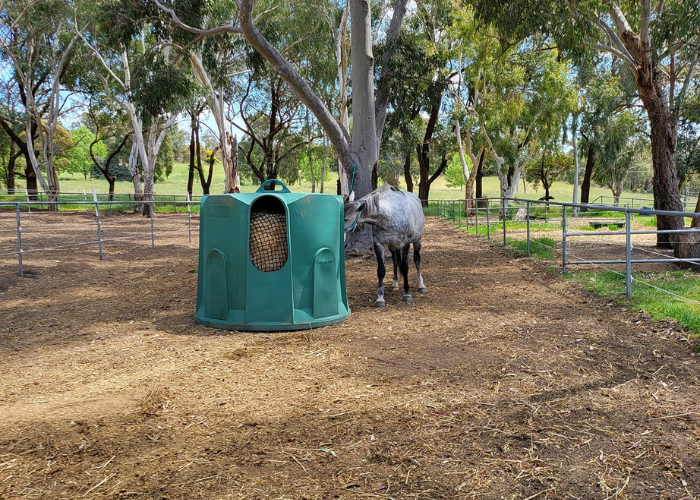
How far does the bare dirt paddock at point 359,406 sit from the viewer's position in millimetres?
2568

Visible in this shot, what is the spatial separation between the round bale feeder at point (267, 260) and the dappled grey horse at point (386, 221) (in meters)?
0.84

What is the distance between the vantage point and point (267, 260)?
527 cm

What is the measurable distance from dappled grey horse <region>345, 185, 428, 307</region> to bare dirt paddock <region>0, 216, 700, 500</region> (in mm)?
662

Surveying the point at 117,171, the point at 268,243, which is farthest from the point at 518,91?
the point at 117,171

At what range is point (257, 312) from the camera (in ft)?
17.2

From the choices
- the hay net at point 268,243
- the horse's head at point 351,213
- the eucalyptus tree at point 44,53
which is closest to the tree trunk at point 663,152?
the horse's head at point 351,213

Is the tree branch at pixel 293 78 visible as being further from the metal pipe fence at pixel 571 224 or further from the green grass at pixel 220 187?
the green grass at pixel 220 187

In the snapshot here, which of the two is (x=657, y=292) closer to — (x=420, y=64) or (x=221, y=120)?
(x=420, y=64)

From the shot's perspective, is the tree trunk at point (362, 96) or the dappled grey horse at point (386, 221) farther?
the tree trunk at point (362, 96)

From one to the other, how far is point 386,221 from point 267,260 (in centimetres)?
182

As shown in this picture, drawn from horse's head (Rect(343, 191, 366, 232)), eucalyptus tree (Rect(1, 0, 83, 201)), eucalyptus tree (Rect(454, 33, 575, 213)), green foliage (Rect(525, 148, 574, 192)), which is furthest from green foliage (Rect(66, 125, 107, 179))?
horse's head (Rect(343, 191, 366, 232))

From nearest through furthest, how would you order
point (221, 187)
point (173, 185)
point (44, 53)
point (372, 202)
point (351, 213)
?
1. point (351, 213)
2. point (372, 202)
3. point (44, 53)
4. point (221, 187)
5. point (173, 185)

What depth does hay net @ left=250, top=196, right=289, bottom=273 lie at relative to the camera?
5.25 meters

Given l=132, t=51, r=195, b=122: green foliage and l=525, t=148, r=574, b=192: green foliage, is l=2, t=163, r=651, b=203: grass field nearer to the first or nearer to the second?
l=525, t=148, r=574, b=192: green foliage
